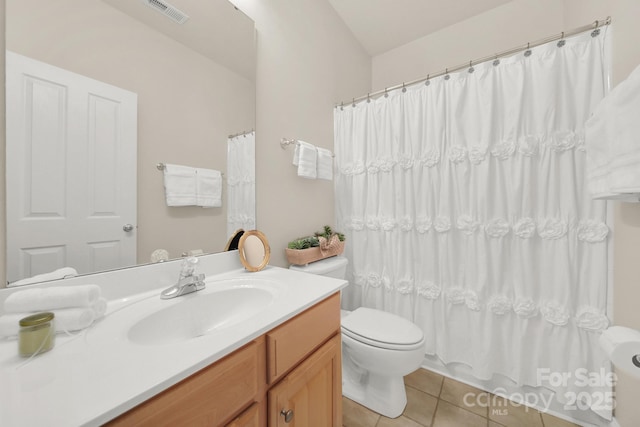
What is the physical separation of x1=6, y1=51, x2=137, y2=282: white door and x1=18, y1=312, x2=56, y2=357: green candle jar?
0.25m

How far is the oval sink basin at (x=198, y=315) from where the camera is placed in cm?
72

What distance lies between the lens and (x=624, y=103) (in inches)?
31.0

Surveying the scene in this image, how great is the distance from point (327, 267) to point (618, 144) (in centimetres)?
130

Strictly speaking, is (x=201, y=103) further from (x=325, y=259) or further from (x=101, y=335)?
(x=325, y=259)

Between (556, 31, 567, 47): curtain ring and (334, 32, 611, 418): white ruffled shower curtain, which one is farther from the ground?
(556, 31, 567, 47): curtain ring

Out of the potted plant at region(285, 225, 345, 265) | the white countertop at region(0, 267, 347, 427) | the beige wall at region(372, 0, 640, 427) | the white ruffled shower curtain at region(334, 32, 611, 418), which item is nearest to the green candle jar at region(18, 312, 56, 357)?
the white countertop at region(0, 267, 347, 427)

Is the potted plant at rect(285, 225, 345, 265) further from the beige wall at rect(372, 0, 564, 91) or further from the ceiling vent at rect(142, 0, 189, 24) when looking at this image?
the beige wall at rect(372, 0, 564, 91)

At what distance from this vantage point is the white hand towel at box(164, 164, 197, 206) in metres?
0.96

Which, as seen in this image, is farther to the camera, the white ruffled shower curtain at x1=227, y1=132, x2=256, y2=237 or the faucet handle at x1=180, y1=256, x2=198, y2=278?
the white ruffled shower curtain at x1=227, y1=132, x2=256, y2=237

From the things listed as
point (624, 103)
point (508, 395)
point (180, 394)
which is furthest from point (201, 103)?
point (508, 395)

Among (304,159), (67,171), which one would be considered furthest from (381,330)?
(67,171)

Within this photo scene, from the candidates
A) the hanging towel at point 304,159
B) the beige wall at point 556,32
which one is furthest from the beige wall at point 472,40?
the hanging towel at point 304,159

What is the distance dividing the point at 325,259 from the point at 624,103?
143 centimetres

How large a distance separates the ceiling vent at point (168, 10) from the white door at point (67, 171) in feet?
1.20
